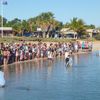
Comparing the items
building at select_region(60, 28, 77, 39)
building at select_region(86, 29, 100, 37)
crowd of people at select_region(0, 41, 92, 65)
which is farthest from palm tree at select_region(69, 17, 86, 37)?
crowd of people at select_region(0, 41, 92, 65)

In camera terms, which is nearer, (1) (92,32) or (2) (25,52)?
(2) (25,52)

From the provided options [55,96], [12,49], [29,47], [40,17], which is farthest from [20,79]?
[40,17]

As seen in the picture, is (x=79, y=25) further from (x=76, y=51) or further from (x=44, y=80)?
(x=44, y=80)

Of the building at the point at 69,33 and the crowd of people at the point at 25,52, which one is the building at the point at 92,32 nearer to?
the building at the point at 69,33

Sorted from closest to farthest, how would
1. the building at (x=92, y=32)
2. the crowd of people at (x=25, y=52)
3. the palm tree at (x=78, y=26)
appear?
the crowd of people at (x=25, y=52)
the palm tree at (x=78, y=26)
the building at (x=92, y=32)

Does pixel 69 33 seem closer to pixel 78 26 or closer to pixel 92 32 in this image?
pixel 78 26

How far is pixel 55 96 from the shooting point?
1798cm

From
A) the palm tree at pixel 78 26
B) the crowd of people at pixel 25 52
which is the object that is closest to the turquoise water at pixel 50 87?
the crowd of people at pixel 25 52

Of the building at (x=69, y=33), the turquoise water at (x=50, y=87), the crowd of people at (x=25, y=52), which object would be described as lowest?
the turquoise water at (x=50, y=87)

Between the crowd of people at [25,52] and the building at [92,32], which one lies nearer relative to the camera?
the crowd of people at [25,52]

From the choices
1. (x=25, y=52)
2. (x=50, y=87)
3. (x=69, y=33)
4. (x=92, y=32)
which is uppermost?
(x=92, y=32)

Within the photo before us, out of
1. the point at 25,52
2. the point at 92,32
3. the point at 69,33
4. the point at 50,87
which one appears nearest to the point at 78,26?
the point at 69,33

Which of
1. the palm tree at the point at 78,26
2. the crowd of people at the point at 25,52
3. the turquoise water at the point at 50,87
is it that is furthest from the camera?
the palm tree at the point at 78,26

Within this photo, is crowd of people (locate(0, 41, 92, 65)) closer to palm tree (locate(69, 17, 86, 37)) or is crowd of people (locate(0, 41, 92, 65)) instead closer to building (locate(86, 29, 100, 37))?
palm tree (locate(69, 17, 86, 37))
